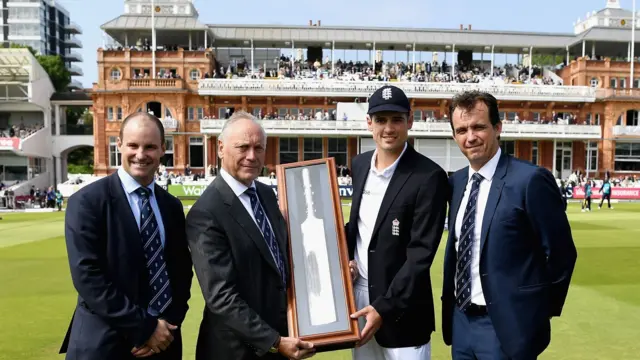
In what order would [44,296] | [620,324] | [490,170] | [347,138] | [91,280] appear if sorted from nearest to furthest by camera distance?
[91,280] → [490,170] → [620,324] → [44,296] → [347,138]

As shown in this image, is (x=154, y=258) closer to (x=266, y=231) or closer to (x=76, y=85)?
(x=266, y=231)

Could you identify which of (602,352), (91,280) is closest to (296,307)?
(91,280)

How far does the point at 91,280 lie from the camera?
10.00 feet

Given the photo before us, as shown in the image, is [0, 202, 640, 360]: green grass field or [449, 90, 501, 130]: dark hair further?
[0, 202, 640, 360]: green grass field

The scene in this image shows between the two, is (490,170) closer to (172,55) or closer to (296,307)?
(296,307)

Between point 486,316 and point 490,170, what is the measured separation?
103 centimetres

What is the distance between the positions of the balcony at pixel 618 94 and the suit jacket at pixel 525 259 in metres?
51.8

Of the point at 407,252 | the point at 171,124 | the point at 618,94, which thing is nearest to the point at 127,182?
the point at 407,252

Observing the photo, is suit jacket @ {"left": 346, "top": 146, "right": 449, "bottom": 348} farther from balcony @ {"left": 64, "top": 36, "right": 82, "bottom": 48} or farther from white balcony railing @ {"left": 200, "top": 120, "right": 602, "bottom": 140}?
balcony @ {"left": 64, "top": 36, "right": 82, "bottom": 48}

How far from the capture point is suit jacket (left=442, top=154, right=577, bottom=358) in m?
3.30

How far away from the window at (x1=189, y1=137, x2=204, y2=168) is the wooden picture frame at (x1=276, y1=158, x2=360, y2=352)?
43.8 metres

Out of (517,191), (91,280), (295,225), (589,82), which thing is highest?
(589,82)

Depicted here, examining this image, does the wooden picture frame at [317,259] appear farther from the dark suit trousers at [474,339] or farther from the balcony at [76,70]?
the balcony at [76,70]

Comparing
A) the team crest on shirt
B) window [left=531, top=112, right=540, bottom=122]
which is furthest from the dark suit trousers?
window [left=531, top=112, right=540, bottom=122]
